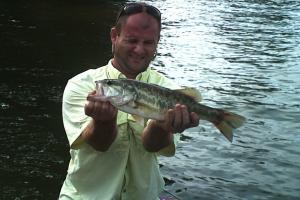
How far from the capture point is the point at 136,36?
14.7 ft

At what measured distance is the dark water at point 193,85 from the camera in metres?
10.7

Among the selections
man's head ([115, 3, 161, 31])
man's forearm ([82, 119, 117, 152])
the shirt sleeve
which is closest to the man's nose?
man's head ([115, 3, 161, 31])

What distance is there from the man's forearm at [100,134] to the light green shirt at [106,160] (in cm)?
11

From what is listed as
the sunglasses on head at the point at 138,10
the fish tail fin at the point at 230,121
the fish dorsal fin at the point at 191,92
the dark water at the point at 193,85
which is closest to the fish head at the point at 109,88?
the fish dorsal fin at the point at 191,92

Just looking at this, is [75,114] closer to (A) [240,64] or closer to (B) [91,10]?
(A) [240,64]

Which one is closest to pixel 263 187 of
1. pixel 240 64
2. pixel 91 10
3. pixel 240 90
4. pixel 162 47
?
pixel 240 90

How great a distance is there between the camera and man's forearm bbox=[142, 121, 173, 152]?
14.3 ft

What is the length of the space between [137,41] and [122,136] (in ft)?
2.64

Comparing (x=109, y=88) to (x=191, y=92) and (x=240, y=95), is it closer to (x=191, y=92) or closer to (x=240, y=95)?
(x=191, y=92)

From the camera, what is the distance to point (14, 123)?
13.1 metres

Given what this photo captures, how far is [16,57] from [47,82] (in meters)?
3.68

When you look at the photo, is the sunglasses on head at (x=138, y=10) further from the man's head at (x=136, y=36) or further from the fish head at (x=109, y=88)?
the fish head at (x=109, y=88)

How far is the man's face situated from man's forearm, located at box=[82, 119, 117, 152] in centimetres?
60

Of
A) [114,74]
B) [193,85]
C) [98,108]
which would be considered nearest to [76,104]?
[114,74]
